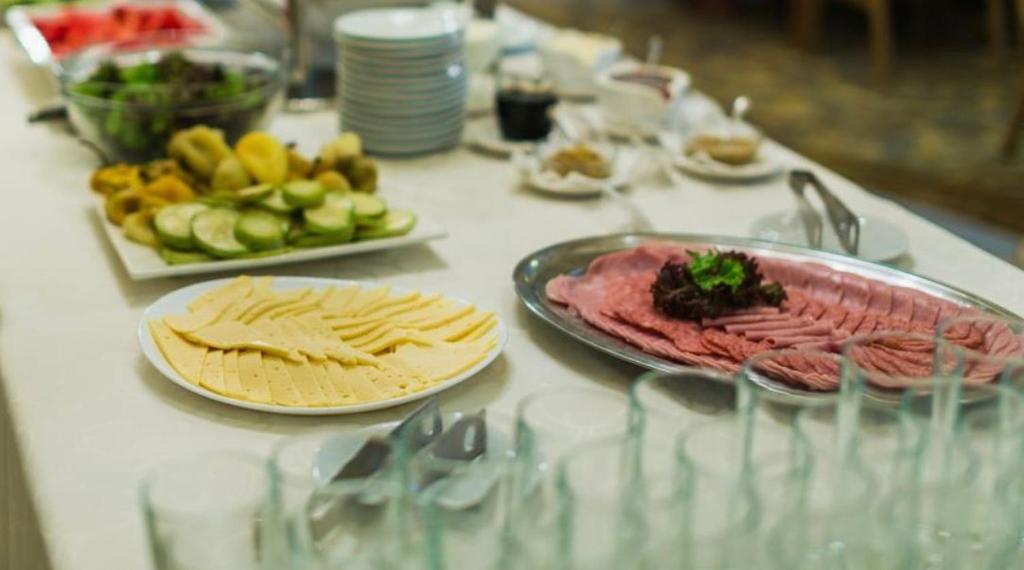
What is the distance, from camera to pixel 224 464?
670 millimetres

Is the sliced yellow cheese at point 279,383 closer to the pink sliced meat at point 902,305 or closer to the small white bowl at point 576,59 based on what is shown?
the pink sliced meat at point 902,305

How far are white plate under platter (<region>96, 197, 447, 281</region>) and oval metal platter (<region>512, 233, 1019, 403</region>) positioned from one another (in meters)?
0.15

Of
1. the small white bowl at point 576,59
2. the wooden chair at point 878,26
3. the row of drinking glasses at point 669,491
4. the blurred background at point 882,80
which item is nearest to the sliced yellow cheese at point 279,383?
the row of drinking glasses at point 669,491

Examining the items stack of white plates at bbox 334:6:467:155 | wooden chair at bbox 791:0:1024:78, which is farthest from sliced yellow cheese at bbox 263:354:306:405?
wooden chair at bbox 791:0:1024:78

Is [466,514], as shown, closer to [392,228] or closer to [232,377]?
[232,377]

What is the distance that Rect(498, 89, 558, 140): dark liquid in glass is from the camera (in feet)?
5.87

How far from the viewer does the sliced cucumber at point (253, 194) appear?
1341mm

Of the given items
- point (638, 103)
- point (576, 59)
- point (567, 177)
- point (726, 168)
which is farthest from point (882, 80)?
point (567, 177)

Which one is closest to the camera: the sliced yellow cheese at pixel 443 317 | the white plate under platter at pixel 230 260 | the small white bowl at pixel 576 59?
the sliced yellow cheese at pixel 443 317

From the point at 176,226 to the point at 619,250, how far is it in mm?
459

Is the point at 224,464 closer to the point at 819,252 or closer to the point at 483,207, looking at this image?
the point at 819,252

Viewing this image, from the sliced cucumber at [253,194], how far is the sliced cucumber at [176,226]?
0.13 ft

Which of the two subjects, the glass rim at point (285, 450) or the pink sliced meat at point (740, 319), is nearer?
the glass rim at point (285, 450)

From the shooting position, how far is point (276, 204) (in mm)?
1346
